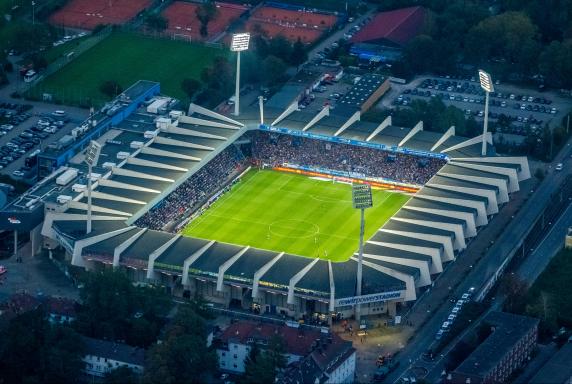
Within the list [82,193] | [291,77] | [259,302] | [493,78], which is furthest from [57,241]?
[493,78]

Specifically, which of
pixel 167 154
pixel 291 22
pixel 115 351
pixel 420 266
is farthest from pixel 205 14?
pixel 115 351

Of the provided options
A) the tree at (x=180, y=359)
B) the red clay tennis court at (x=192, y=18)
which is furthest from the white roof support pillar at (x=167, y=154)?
the red clay tennis court at (x=192, y=18)

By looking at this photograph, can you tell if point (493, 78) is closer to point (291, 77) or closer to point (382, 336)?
point (291, 77)

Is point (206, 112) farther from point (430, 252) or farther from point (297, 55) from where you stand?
point (430, 252)

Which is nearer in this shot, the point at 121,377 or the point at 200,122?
the point at 121,377

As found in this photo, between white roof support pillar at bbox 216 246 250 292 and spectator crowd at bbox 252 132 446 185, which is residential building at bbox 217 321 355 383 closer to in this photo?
white roof support pillar at bbox 216 246 250 292

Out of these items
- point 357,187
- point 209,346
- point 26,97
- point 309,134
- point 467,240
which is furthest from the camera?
point 26,97
